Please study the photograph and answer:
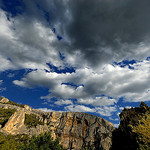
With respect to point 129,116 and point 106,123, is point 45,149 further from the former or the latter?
point 106,123

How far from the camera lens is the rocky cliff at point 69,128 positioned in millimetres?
86312

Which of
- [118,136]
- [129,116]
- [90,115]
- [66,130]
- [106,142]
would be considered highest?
[90,115]

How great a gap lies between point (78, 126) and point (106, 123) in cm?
2831

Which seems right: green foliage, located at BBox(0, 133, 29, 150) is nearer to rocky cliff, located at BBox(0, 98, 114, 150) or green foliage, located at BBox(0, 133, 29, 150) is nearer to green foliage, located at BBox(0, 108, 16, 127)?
rocky cliff, located at BBox(0, 98, 114, 150)

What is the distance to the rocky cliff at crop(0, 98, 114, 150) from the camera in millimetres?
86312

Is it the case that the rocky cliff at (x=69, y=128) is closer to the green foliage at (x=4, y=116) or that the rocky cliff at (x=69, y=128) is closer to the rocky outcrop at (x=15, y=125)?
the rocky outcrop at (x=15, y=125)

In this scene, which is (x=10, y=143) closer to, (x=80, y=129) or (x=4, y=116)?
(x=4, y=116)

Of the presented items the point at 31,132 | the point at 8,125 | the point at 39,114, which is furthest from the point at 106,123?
the point at 8,125

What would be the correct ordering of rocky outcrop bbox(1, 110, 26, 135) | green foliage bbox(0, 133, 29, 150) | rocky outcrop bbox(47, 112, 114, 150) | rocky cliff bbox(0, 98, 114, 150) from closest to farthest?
green foliage bbox(0, 133, 29, 150), rocky outcrop bbox(1, 110, 26, 135), rocky cliff bbox(0, 98, 114, 150), rocky outcrop bbox(47, 112, 114, 150)

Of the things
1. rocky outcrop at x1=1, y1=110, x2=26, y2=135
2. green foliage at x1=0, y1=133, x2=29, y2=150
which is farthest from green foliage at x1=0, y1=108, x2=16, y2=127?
green foliage at x1=0, y1=133, x2=29, y2=150

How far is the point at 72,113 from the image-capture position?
396 ft

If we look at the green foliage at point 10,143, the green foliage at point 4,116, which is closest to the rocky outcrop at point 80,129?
the green foliage at point 10,143

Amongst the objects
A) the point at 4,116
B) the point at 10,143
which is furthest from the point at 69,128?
the point at 10,143

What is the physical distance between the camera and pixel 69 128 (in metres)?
109
